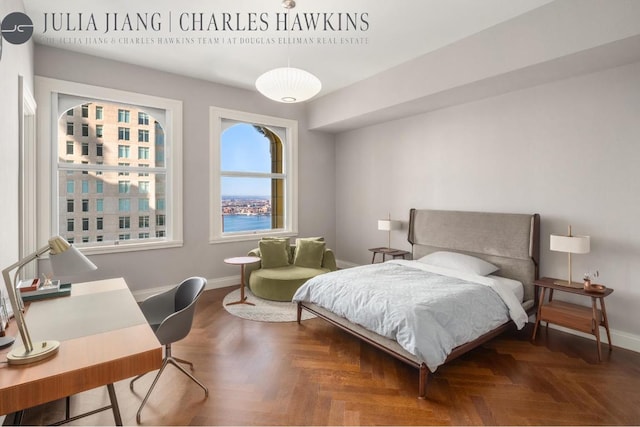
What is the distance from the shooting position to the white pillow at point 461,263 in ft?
11.6

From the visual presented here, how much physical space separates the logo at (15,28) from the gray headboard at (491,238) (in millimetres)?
4415

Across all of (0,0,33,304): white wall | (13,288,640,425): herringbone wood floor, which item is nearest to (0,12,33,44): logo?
(0,0,33,304): white wall

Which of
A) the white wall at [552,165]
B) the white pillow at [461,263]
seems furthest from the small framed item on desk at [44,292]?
the white wall at [552,165]

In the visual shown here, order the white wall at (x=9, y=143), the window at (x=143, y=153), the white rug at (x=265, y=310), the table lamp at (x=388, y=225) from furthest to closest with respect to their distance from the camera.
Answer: the table lamp at (x=388, y=225) → the window at (x=143, y=153) → the white rug at (x=265, y=310) → the white wall at (x=9, y=143)

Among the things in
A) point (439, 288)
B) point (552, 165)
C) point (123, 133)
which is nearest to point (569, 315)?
point (439, 288)

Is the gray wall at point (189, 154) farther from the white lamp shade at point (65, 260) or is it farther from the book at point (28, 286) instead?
the white lamp shade at point (65, 260)

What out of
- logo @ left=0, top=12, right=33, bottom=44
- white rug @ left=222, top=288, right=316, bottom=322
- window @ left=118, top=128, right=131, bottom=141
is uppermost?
logo @ left=0, top=12, right=33, bottom=44

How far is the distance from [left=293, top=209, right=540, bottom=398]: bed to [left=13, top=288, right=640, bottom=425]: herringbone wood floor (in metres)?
0.20

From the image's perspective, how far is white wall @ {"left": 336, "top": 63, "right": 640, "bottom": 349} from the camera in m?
2.97

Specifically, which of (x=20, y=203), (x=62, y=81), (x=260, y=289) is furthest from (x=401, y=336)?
(x=62, y=81)

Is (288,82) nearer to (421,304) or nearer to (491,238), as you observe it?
(421,304)

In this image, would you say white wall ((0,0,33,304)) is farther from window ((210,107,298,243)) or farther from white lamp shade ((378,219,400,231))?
white lamp shade ((378,219,400,231))

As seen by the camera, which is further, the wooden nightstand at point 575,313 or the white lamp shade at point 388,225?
the white lamp shade at point 388,225

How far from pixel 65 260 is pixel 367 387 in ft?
6.61
